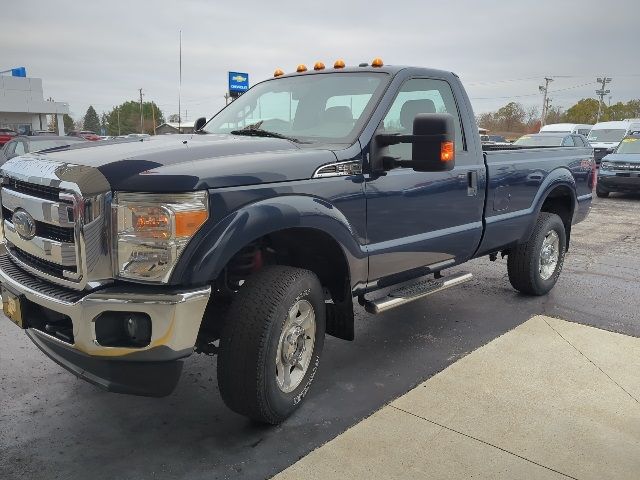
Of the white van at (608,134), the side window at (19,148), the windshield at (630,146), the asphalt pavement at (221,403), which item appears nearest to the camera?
the asphalt pavement at (221,403)

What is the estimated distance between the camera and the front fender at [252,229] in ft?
8.44

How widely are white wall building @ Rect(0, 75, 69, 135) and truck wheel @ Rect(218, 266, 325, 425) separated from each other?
5358 centimetres

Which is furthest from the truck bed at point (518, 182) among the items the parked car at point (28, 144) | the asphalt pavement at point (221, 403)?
the parked car at point (28, 144)

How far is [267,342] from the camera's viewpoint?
9.37 ft

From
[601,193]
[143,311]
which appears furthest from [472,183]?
[601,193]

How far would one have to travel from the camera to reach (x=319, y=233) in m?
3.25

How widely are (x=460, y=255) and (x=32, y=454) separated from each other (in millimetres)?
3144

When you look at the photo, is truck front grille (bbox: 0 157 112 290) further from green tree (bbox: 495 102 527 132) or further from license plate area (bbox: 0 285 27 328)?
green tree (bbox: 495 102 527 132)

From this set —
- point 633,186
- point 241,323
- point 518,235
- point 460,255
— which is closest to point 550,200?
point 518,235

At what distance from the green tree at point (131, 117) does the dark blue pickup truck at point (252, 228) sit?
94033 mm

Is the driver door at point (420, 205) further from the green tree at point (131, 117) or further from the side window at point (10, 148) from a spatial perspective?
the green tree at point (131, 117)

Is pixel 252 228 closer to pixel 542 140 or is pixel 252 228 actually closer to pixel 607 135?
pixel 542 140

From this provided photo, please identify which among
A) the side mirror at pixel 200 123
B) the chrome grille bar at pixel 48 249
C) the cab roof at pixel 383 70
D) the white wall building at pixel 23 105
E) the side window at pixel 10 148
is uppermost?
the white wall building at pixel 23 105

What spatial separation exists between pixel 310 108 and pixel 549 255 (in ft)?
10.3
